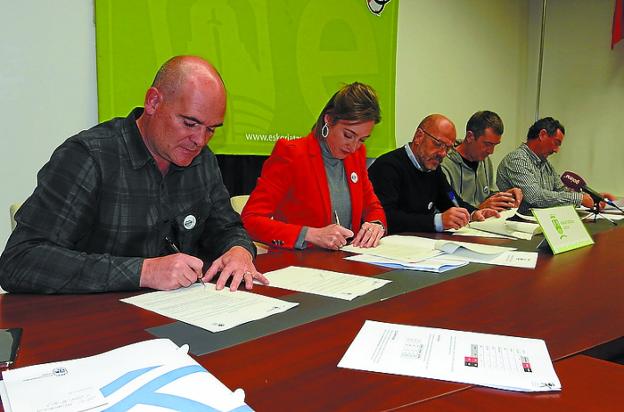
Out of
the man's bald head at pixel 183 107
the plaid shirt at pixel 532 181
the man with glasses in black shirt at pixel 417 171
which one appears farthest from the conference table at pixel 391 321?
the plaid shirt at pixel 532 181

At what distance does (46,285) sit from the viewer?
4.47 feet

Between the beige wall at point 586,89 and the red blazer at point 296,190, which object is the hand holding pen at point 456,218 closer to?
the red blazer at point 296,190

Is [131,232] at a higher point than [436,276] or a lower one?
higher

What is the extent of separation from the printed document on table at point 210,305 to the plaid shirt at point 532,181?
295cm

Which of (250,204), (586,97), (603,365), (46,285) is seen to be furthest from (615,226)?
(586,97)

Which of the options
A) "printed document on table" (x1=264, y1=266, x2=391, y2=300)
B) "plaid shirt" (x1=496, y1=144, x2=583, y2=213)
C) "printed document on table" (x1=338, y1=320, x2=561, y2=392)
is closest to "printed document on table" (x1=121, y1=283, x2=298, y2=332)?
"printed document on table" (x1=264, y1=266, x2=391, y2=300)

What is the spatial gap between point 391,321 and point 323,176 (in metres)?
1.31

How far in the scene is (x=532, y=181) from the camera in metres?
4.14

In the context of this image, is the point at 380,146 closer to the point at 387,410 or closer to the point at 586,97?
the point at 586,97

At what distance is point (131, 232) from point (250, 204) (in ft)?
2.42

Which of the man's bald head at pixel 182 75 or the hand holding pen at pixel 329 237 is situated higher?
the man's bald head at pixel 182 75

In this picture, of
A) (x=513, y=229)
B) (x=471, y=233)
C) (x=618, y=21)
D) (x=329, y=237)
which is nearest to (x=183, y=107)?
(x=329, y=237)

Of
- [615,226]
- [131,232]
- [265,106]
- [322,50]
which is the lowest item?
[615,226]

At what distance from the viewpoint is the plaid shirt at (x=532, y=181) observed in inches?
155
